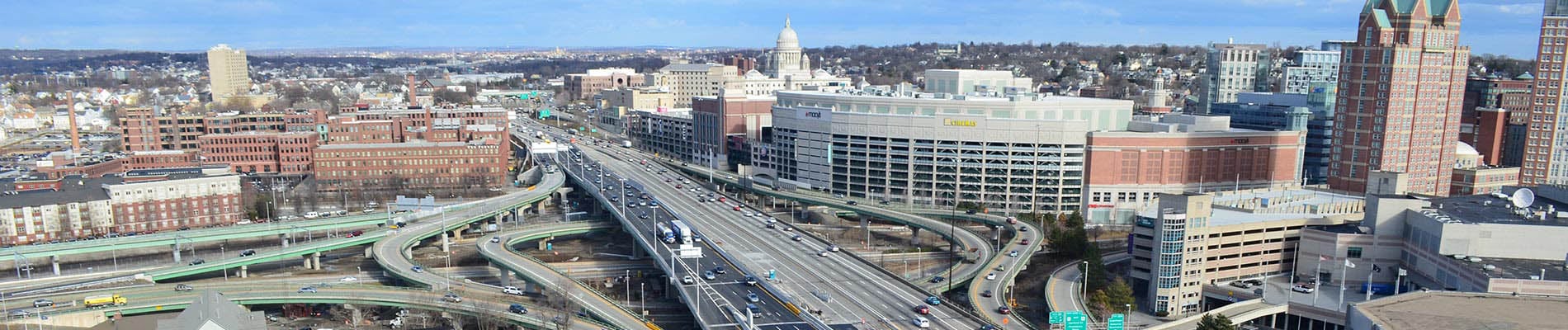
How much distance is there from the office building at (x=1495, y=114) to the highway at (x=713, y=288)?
91.4 metres

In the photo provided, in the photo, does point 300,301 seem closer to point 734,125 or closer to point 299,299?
point 299,299

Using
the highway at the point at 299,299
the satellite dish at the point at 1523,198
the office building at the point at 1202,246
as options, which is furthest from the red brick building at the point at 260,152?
the satellite dish at the point at 1523,198

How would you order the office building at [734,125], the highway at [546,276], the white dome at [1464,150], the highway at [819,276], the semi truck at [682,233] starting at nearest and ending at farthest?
the highway at [819,276] → the highway at [546,276] → the semi truck at [682,233] → the white dome at [1464,150] → the office building at [734,125]

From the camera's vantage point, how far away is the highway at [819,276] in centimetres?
5559

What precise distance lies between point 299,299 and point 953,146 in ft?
192

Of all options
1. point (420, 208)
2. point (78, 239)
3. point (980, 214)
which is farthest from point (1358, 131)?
point (78, 239)

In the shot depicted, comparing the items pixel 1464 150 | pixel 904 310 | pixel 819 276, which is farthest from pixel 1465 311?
pixel 1464 150

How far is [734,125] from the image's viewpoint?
12575cm

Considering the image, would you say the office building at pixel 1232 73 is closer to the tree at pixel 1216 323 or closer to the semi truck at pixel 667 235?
the semi truck at pixel 667 235

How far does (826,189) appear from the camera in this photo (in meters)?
104

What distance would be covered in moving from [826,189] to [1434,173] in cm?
5878

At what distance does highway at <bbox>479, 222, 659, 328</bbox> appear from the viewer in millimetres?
59812

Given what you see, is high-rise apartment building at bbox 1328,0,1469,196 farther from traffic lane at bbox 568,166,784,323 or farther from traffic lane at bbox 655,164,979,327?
traffic lane at bbox 568,166,784,323

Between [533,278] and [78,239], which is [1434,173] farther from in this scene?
[78,239]
